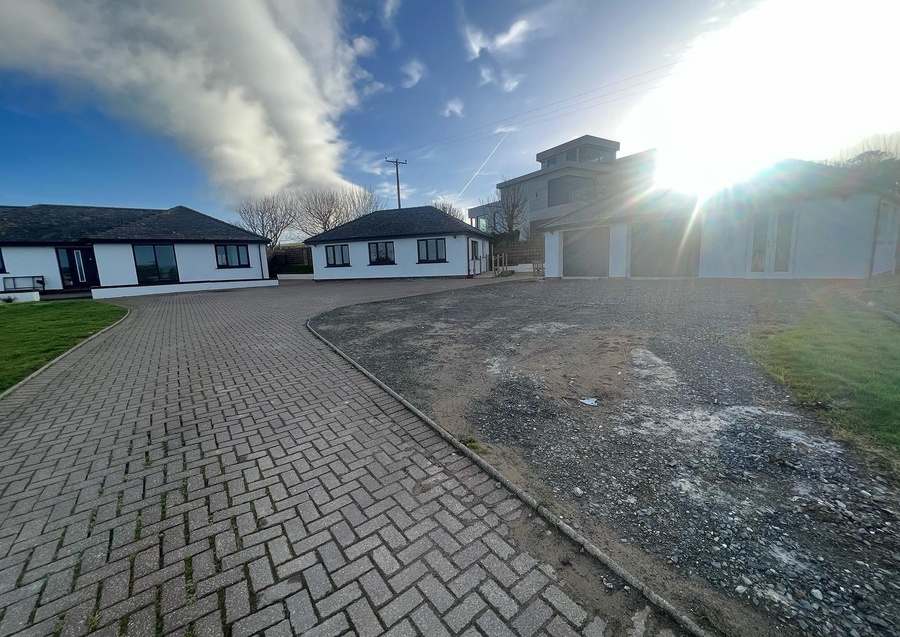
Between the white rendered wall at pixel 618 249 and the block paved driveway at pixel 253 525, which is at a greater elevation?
the white rendered wall at pixel 618 249

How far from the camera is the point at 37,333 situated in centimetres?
926

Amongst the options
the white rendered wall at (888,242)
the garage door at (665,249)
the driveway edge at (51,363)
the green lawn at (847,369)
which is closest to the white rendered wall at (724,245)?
the garage door at (665,249)

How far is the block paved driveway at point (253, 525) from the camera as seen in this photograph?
1903mm

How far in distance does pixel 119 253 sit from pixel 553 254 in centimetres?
2501

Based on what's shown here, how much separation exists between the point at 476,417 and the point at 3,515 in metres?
3.80

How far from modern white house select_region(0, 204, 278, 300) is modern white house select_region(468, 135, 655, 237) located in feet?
90.4

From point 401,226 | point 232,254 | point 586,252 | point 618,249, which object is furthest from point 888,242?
point 232,254

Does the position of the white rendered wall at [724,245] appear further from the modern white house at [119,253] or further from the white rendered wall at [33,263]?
the white rendered wall at [33,263]

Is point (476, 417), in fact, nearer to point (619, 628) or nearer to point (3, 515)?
point (619, 628)

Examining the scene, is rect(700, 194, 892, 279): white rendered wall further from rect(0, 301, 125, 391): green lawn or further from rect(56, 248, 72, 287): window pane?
rect(56, 248, 72, 287): window pane

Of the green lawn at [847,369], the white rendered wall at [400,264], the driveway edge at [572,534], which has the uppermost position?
the white rendered wall at [400,264]

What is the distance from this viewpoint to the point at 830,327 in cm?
691

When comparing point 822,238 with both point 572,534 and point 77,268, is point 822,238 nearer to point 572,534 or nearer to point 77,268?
point 572,534

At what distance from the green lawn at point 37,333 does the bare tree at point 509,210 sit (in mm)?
30842
